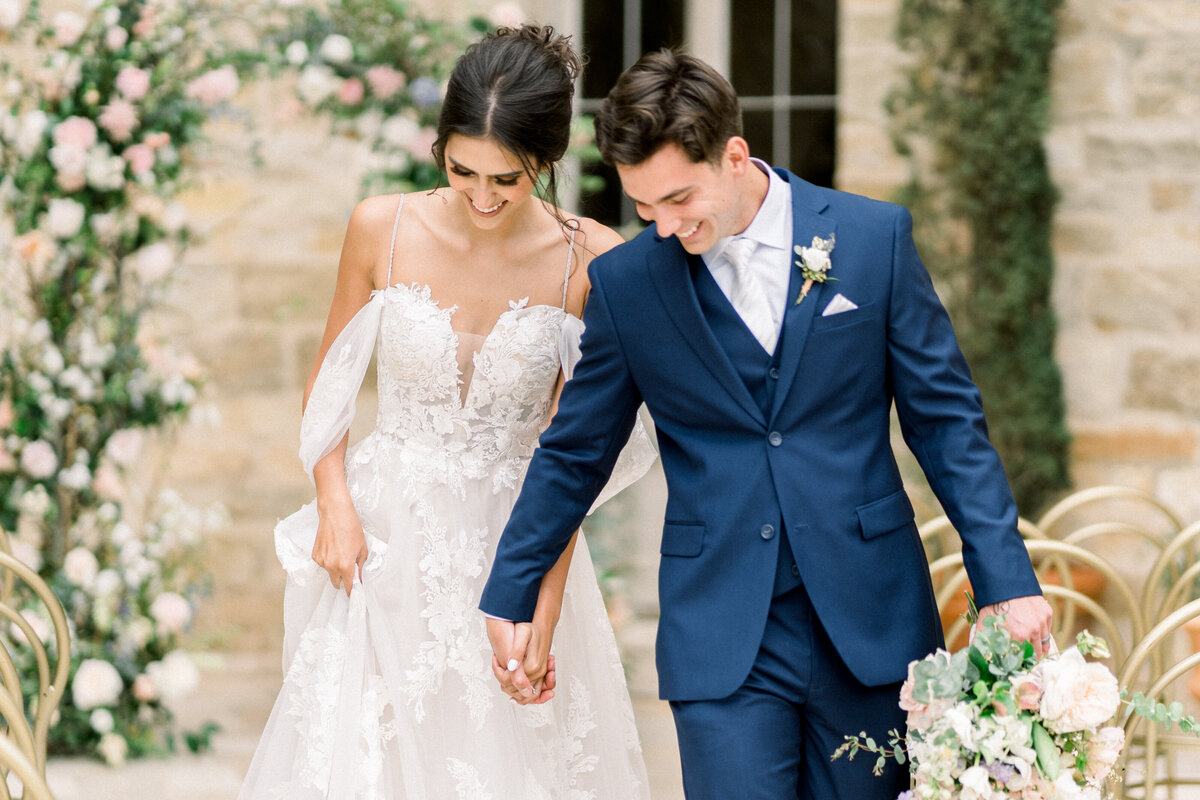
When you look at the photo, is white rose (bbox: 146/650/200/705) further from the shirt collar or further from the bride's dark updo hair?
the shirt collar

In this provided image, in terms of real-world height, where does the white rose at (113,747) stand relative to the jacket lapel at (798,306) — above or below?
below

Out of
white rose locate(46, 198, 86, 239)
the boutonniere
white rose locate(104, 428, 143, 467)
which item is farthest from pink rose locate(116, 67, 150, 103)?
the boutonniere

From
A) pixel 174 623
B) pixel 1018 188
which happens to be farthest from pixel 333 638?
pixel 1018 188

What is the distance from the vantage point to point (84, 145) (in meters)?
4.17

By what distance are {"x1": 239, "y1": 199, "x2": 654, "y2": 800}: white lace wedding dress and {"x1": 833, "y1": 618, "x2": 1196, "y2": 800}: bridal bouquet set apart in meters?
0.98

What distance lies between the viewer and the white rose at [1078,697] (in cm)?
183

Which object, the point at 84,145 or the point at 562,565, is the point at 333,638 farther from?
the point at 84,145

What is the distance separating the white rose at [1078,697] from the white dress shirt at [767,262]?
2.26 feet

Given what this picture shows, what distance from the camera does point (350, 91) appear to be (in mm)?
4543

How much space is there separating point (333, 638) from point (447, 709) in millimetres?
261

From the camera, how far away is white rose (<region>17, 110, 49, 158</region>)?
13.6 feet

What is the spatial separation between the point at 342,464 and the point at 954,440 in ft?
4.06

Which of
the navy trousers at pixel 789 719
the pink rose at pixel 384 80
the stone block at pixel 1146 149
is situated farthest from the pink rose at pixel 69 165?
the stone block at pixel 1146 149

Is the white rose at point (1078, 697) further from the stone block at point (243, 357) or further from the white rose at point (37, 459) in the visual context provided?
the stone block at point (243, 357)
